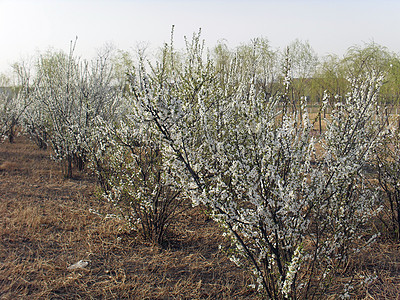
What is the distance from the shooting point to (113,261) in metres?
3.52

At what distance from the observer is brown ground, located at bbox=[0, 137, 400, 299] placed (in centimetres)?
294

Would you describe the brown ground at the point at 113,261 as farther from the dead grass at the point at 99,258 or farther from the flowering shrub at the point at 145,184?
the flowering shrub at the point at 145,184

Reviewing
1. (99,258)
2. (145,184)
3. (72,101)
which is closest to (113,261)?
(99,258)

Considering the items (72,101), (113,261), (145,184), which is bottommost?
(113,261)

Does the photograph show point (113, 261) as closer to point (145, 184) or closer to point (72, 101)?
point (145, 184)

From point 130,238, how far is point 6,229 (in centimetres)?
171

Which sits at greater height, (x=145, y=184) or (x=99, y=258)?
(x=145, y=184)

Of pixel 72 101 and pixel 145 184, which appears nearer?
pixel 145 184

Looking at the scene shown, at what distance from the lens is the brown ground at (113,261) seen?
2.94 metres

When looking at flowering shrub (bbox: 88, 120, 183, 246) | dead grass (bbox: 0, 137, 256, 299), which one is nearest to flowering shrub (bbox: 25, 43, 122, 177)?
dead grass (bbox: 0, 137, 256, 299)

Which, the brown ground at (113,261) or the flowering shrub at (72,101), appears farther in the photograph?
the flowering shrub at (72,101)

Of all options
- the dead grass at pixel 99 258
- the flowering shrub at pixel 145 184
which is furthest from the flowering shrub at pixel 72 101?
the flowering shrub at pixel 145 184

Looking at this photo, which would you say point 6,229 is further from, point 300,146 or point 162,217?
point 300,146

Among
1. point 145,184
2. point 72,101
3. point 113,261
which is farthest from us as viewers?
point 72,101
